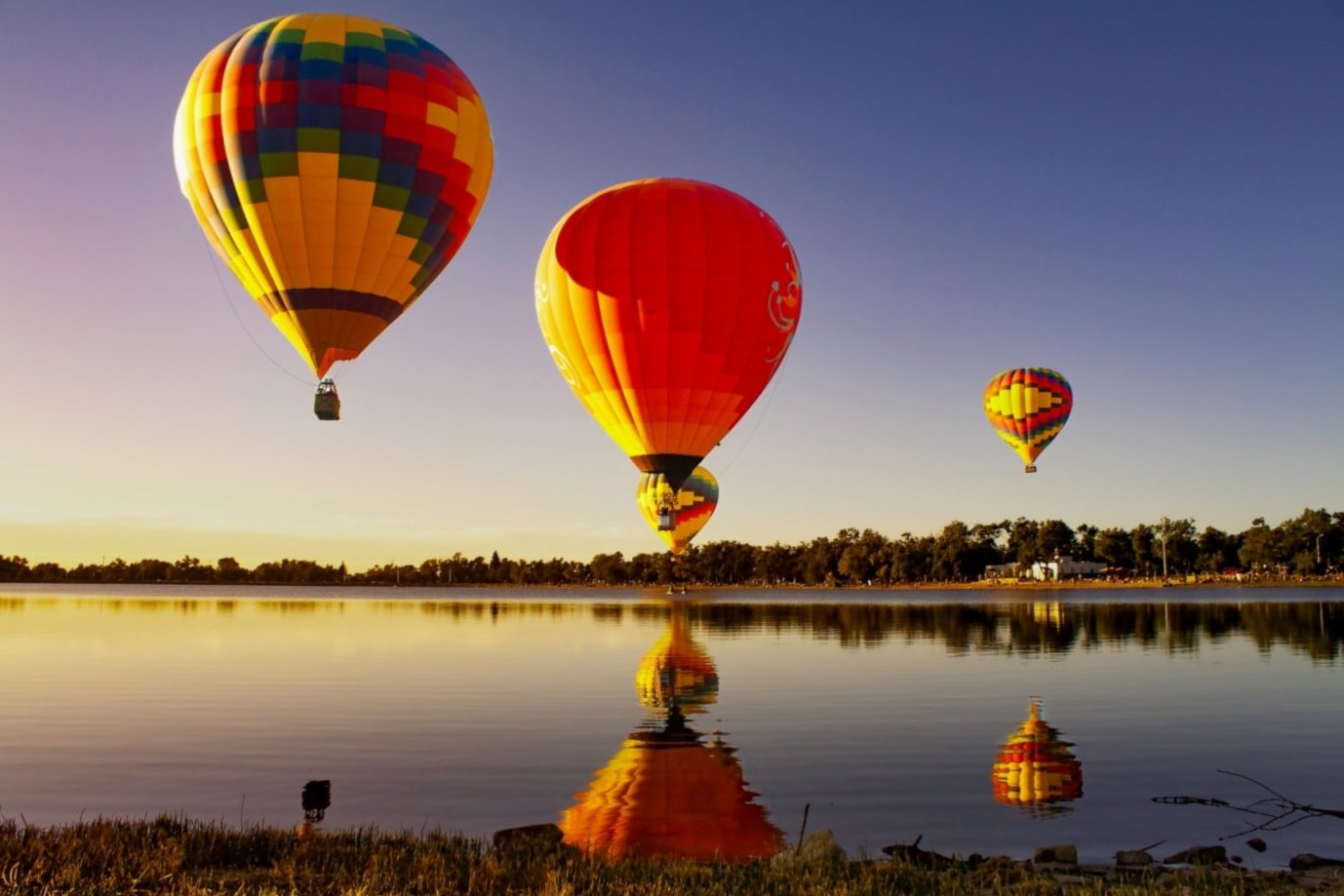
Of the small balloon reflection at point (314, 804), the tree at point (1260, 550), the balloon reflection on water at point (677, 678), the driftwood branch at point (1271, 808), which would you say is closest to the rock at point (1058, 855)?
the driftwood branch at point (1271, 808)

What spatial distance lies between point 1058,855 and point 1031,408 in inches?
2880

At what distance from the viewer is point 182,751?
A: 2020cm

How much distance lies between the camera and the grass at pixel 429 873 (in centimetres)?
950

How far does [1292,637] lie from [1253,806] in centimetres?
3556

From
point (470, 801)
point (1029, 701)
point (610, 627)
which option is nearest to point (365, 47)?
point (470, 801)

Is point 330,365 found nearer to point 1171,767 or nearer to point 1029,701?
point 1029,701

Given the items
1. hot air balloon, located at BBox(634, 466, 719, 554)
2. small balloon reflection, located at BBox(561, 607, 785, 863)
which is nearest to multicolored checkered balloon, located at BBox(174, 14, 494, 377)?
small balloon reflection, located at BBox(561, 607, 785, 863)

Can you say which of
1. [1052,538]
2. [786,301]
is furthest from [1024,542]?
[786,301]

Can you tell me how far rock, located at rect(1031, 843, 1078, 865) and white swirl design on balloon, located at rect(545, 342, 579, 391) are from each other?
26.0 meters

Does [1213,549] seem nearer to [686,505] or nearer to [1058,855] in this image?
[686,505]

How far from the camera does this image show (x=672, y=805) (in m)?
15.6

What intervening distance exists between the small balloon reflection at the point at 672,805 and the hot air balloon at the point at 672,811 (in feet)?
0.04

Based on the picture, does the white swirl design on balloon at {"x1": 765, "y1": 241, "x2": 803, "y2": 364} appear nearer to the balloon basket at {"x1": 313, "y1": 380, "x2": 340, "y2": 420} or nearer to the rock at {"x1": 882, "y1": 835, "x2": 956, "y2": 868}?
the balloon basket at {"x1": 313, "y1": 380, "x2": 340, "y2": 420}

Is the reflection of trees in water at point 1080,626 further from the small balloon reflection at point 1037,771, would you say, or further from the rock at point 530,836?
the rock at point 530,836
